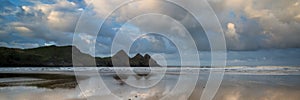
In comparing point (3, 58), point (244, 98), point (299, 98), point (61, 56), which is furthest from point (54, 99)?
point (61, 56)

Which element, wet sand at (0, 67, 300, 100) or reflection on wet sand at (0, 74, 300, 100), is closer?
reflection on wet sand at (0, 74, 300, 100)

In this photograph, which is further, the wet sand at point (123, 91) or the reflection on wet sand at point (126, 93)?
the wet sand at point (123, 91)

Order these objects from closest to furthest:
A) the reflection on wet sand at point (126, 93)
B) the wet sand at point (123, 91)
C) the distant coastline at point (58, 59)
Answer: the reflection on wet sand at point (126, 93) → the wet sand at point (123, 91) → the distant coastline at point (58, 59)

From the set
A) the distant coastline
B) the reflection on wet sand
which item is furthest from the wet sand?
the distant coastline

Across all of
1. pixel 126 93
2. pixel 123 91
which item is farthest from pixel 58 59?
pixel 126 93

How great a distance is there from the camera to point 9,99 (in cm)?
1207

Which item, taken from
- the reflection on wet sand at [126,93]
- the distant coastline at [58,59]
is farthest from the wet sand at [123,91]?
the distant coastline at [58,59]

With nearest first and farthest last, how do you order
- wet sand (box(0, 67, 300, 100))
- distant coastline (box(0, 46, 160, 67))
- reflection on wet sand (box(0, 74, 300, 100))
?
reflection on wet sand (box(0, 74, 300, 100))
wet sand (box(0, 67, 300, 100))
distant coastline (box(0, 46, 160, 67))

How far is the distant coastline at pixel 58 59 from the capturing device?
298ft

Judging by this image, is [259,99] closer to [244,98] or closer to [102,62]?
[244,98]

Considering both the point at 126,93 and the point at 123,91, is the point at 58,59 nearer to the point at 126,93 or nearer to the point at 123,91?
the point at 123,91

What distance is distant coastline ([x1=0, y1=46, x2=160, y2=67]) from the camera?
298 feet

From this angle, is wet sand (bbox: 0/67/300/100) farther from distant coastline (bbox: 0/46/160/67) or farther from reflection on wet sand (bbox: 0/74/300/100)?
distant coastline (bbox: 0/46/160/67)

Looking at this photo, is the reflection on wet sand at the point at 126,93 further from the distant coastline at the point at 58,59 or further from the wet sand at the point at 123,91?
the distant coastline at the point at 58,59
